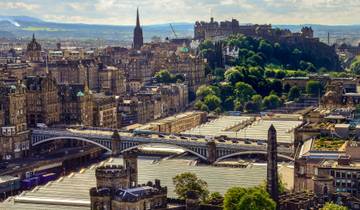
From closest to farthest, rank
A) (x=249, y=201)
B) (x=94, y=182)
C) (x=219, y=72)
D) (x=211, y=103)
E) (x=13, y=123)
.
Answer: (x=249, y=201)
(x=94, y=182)
(x=13, y=123)
(x=211, y=103)
(x=219, y=72)

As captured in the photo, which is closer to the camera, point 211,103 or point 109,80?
point 211,103

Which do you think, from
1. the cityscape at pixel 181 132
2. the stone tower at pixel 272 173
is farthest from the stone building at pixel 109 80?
the stone tower at pixel 272 173

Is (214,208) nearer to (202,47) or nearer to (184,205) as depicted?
(184,205)

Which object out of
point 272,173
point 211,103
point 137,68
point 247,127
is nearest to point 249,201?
point 272,173

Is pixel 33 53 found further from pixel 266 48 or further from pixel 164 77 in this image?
pixel 266 48

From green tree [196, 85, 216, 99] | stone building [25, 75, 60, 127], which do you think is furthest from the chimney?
green tree [196, 85, 216, 99]
